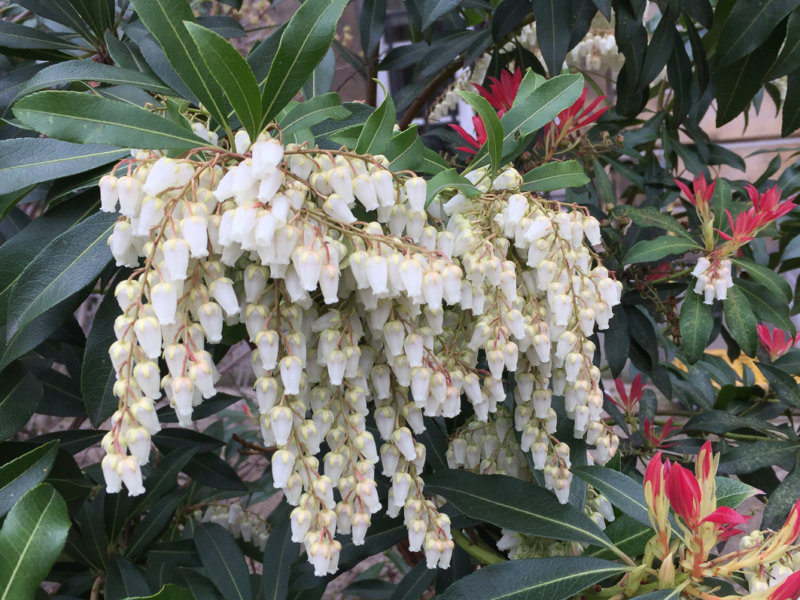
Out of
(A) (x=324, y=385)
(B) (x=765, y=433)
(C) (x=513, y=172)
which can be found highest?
(C) (x=513, y=172)

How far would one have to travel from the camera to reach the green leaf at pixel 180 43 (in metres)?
0.56

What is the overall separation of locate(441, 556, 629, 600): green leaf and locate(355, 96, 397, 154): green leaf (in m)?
0.47

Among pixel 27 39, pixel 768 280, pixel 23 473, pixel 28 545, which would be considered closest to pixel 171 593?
pixel 28 545

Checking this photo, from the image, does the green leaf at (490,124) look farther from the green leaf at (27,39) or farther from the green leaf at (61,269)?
the green leaf at (27,39)

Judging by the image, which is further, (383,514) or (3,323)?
(383,514)

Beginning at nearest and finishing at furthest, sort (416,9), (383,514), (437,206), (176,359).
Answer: (176,359) → (437,206) → (383,514) → (416,9)

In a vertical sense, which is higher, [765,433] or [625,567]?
[625,567]

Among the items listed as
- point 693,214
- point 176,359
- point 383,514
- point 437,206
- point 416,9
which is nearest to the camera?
point 176,359

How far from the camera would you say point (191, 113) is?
2.52 feet

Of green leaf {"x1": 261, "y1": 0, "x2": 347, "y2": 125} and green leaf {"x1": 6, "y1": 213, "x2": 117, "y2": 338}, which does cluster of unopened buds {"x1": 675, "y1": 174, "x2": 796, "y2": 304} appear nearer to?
green leaf {"x1": 261, "y1": 0, "x2": 347, "y2": 125}

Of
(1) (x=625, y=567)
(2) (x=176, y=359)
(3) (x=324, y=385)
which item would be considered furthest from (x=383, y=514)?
(2) (x=176, y=359)

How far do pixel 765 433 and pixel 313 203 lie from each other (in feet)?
4.10

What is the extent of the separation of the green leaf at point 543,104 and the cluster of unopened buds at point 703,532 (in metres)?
0.36

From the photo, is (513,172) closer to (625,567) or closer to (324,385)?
(324,385)
